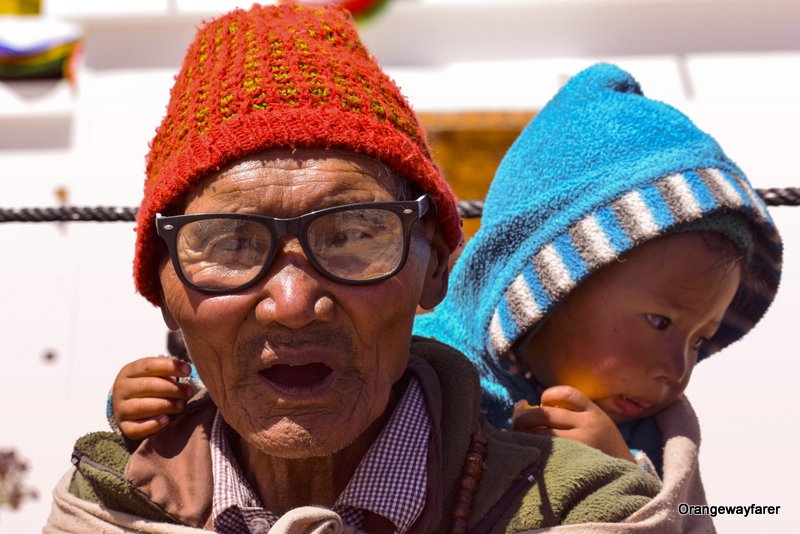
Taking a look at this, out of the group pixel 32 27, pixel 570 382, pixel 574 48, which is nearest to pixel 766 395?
pixel 574 48

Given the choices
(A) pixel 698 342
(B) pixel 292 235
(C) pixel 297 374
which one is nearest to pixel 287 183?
(B) pixel 292 235

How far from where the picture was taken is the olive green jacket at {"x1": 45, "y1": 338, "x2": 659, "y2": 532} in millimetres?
1842

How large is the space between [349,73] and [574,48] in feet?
13.3

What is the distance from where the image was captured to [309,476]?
6.41 feet

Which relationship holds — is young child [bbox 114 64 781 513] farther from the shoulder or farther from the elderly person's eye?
the elderly person's eye

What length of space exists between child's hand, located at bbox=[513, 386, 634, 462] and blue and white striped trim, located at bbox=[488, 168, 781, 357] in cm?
25

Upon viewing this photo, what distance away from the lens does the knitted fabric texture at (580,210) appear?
7.57 feet

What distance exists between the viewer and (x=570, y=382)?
245 cm

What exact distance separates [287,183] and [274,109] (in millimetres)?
144

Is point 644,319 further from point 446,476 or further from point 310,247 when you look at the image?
point 310,247

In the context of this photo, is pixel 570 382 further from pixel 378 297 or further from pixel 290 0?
pixel 290 0

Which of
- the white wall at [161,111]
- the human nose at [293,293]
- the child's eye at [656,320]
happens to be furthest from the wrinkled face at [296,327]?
the white wall at [161,111]

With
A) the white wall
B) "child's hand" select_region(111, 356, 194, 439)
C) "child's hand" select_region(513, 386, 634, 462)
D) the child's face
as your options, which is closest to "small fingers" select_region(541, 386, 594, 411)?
"child's hand" select_region(513, 386, 634, 462)

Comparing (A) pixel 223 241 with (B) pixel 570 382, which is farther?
(B) pixel 570 382
